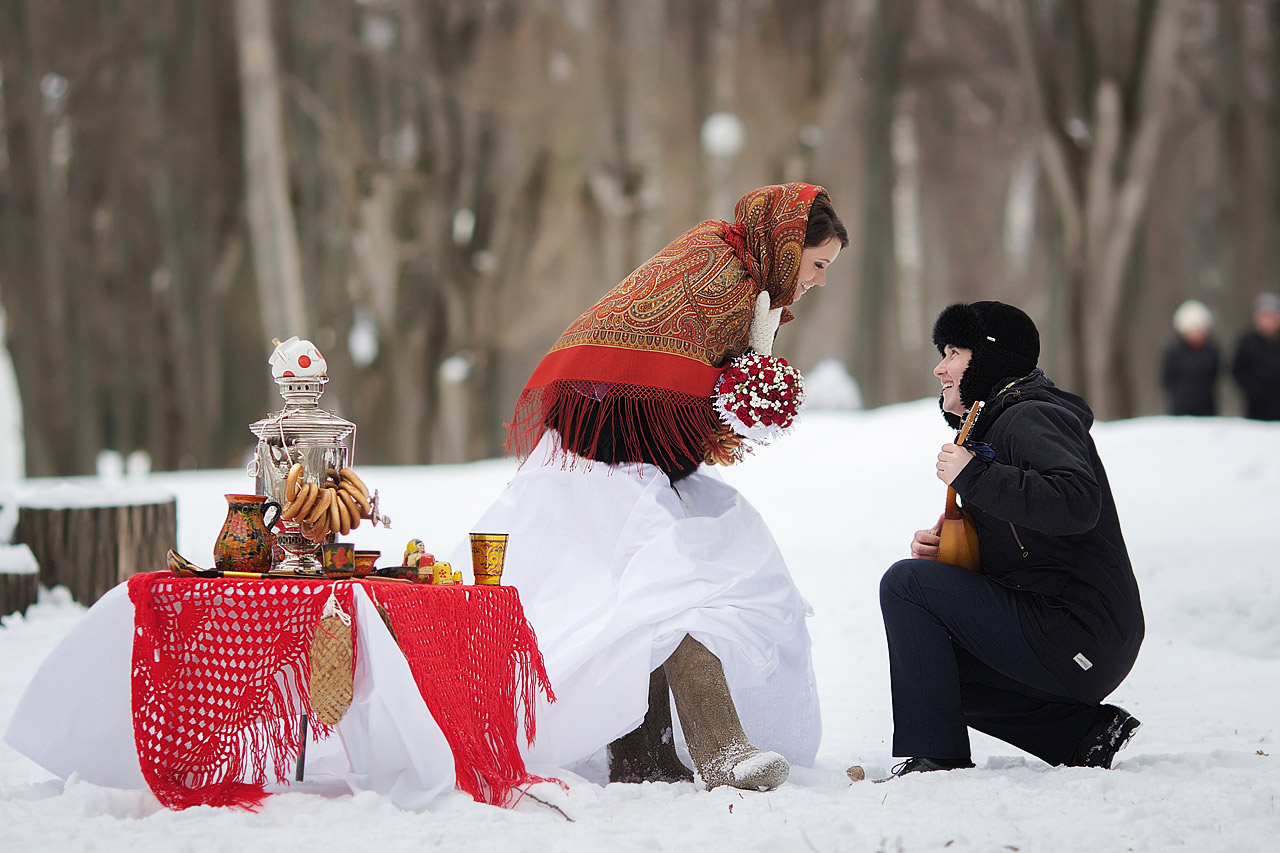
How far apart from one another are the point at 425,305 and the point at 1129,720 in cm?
1407

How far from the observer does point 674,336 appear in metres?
3.51

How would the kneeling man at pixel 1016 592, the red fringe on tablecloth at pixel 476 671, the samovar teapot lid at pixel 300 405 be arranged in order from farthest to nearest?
the kneeling man at pixel 1016 592
the samovar teapot lid at pixel 300 405
the red fringe on tablecloth at pixel 476 671

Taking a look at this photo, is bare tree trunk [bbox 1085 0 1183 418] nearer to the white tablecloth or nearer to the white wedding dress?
the white wedding dress

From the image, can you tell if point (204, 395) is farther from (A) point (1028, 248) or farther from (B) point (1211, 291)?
(B) point (1211, 291)

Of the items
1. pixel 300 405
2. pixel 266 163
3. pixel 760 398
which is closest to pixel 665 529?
pixel 760 398

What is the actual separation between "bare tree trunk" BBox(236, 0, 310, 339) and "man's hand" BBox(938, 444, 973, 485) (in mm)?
11665

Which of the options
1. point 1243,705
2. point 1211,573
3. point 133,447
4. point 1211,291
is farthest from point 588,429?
→ point 1211,291

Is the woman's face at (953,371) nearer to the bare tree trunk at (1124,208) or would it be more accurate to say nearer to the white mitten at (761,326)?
the white mitten at (761,326)

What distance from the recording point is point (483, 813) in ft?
8.93

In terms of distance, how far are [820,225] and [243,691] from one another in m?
2.02

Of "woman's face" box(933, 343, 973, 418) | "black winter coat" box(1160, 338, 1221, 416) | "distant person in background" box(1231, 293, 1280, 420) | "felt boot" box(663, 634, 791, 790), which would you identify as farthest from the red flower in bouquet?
"black winter coat" box(1160, 338, 1221, 416)

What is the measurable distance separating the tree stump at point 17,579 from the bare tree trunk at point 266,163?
328 inches

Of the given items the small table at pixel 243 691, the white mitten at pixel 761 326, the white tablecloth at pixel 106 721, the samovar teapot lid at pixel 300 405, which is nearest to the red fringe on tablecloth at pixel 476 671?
the small table at pixel 243 691

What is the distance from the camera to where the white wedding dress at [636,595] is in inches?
126
